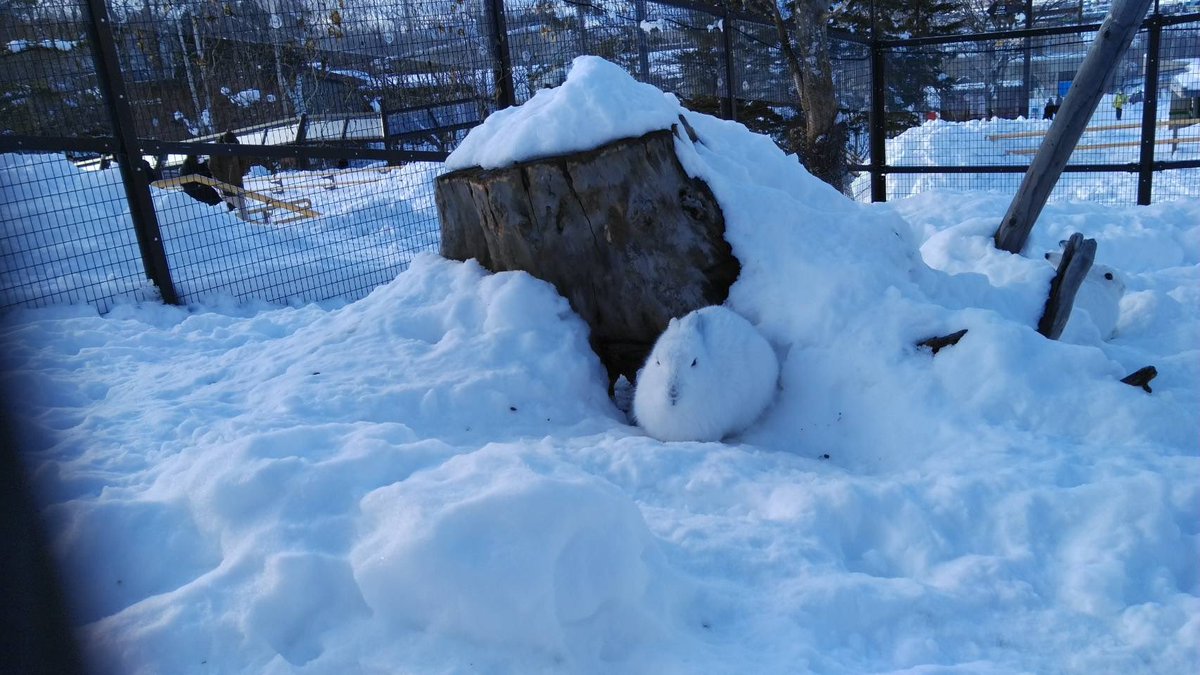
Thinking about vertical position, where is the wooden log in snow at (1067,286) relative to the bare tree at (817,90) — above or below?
below

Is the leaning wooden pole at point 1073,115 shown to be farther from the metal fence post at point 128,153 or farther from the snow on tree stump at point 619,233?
the metal fence post at point 128,153

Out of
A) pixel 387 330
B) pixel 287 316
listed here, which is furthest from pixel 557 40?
pixel 387 330

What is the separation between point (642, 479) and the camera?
2.87 m

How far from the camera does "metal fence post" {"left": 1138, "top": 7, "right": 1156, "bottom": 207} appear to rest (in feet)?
23.5

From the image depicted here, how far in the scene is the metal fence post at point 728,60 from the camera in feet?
26.6

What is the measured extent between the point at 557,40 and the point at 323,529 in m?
5.94

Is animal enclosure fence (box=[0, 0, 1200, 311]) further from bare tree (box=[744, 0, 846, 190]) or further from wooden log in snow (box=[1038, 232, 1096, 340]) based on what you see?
wooden log in snow (box=[1038, 232, 1096, 340])

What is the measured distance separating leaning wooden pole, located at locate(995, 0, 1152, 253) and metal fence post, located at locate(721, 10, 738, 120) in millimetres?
4199

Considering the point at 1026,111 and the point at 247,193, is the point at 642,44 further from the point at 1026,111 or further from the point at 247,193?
the point at 1026,111

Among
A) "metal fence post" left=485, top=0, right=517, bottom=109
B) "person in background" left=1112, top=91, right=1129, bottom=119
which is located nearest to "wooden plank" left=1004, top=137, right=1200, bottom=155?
"person in background" left=1112, top=91, right=1129, bottom=119

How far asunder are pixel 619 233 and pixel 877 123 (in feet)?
17.5

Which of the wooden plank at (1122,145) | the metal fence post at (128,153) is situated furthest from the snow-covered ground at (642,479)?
the wooden plank at (1122,145)

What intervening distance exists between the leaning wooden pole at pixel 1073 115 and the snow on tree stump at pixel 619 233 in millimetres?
1591

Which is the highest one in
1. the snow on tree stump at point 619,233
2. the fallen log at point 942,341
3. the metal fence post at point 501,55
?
the metal fence post at point 501,55
